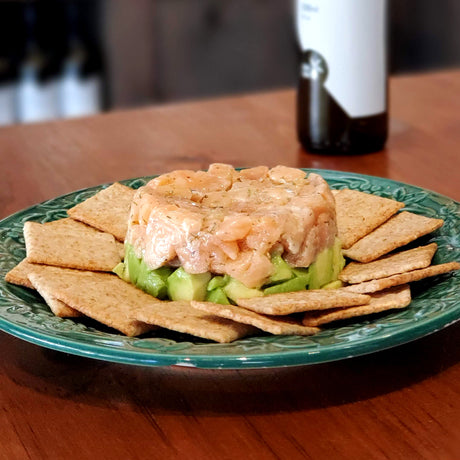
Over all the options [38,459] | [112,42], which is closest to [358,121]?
[38,459]

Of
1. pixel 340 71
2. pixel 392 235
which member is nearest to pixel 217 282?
pixel 392 235

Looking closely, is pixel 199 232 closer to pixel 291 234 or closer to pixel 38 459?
pixel 291 234

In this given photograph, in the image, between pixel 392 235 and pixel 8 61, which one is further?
pixel 8 61

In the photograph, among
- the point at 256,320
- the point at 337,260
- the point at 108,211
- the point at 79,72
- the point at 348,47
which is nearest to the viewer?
the point at 256,320

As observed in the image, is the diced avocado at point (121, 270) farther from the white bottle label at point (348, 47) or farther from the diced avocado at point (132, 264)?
the white bottle label at point (348, 47)

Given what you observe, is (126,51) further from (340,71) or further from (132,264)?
(132,264)
